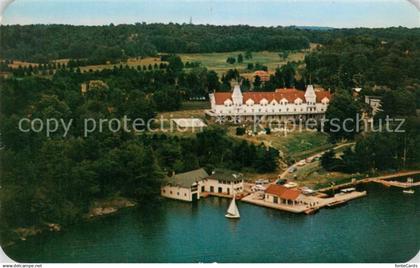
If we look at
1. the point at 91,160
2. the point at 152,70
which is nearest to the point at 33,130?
the point at 91,160

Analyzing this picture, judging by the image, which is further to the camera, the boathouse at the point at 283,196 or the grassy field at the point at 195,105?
the grassy field at the point at 195,105

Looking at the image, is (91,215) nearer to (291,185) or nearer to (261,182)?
(261,182)

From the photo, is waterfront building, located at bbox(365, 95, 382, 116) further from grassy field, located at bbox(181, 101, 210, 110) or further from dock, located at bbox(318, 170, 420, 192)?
grassy field, located at bbox(181, 101, 210, 110)

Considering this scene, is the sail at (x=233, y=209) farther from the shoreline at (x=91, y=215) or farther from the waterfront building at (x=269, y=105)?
the waterfront building at (x=269, y=105)

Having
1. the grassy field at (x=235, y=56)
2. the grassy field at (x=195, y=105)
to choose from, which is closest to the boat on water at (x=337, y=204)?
the grassy field at (x=195, y=105)

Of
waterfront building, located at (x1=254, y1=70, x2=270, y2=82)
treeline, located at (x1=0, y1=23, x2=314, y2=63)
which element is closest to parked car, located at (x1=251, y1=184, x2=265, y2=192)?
treeline, located at (x1=0, y1=23, x2=314, y2=63)

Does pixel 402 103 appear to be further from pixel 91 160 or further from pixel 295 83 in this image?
pixel 91 160

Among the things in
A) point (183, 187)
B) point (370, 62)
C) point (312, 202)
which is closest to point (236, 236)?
point (312, 202)
